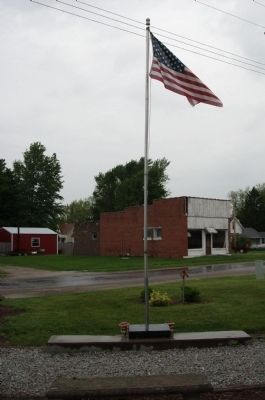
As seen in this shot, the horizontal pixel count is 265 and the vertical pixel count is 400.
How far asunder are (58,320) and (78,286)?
9626 mm

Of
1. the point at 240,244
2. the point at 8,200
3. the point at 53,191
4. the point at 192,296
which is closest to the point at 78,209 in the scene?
the point at 53,191

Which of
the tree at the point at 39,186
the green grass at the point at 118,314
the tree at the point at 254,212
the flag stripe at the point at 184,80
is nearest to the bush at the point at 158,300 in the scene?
the green grass at the point at 118,314

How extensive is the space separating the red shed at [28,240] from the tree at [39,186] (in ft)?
68.6

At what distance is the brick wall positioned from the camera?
4378 centimetres

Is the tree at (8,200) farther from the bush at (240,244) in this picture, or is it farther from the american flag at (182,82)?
the american flag at (182,82)

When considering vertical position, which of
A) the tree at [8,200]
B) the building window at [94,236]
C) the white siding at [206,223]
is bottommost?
the building window at [94,236]

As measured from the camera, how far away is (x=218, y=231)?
46969 mm

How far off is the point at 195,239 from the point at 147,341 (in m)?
34.9

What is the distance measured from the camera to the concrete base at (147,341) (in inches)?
390

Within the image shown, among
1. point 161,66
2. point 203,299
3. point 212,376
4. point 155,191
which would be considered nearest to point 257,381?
point 212,376

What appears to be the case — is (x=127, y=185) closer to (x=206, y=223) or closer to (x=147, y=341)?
(x=206, y=223)

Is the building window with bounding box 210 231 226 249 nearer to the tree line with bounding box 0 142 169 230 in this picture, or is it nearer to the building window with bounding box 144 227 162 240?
the building window with bounding box 144 227 162 240

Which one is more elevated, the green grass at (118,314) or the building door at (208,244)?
the building door at (208,244)

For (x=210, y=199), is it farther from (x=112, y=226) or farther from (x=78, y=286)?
(x=78, y=286)
